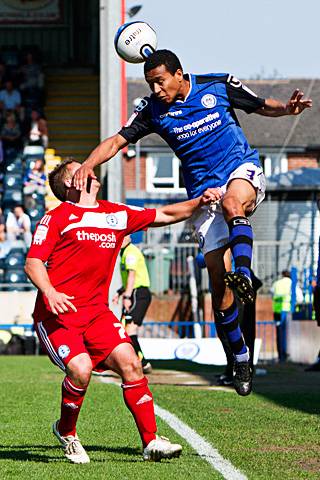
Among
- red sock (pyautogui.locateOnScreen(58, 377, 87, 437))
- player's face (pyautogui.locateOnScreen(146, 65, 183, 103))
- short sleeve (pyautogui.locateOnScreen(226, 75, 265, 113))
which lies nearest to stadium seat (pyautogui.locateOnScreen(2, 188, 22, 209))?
short sleeve (pyautogui.locateOnScreen(226, 75, 265, 113))

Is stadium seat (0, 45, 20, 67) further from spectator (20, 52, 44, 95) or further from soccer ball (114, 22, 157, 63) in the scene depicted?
soccer ball (114, 22, 157, 63)

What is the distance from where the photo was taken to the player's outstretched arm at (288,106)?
835 cm

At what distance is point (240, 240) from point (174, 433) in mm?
1691

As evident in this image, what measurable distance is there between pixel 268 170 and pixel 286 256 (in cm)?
2101

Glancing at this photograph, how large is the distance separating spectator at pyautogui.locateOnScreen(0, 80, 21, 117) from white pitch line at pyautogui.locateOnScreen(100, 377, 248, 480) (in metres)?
19.7

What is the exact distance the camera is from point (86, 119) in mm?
30891

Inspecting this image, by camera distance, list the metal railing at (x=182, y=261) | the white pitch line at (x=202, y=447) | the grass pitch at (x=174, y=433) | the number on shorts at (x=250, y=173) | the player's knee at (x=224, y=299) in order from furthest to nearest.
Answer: the metal railing at (x=182, y=261) → the player's knee at (x=224, y=299) → the number on shorts at (x=250, y=173) → the grass pitch at (x=174, y=433) → the white pitch line at (x=202, y=447)

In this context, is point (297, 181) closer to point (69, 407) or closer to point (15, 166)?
point (15, 166)

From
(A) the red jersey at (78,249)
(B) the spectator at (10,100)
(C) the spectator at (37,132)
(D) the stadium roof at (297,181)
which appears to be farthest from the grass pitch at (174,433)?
(D) the stadium roof at (297,181)

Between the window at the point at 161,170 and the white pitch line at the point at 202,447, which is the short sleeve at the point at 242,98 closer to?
the white pitch line at the point at 202,447

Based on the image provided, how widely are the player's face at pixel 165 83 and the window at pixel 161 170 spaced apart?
40488 millimetres

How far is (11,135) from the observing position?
29156mm

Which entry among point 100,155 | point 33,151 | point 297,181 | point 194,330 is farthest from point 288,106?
point 297,181

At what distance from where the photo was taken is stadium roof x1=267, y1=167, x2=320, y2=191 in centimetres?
3375
